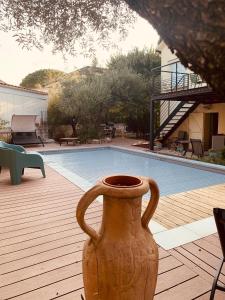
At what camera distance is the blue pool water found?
318 inches

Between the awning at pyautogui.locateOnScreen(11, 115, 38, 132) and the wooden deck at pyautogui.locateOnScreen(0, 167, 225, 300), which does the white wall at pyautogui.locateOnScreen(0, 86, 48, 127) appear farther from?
the wooden deck at pyautogui.locateOnScreen(0, 167, 225, 300)

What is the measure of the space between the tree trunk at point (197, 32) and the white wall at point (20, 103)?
15435 mm

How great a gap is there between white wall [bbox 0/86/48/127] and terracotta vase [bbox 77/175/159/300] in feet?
49.1

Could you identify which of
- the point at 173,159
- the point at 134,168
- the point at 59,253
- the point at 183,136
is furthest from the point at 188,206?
the point at 183,136

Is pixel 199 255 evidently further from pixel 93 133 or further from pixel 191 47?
pixel 93 133

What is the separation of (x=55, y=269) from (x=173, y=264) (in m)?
1.22

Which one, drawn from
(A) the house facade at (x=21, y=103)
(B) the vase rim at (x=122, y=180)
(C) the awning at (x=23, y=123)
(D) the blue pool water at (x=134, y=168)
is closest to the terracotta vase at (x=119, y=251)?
(B) the vase rim at (x=122, y=180)

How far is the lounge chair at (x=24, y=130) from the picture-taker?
13.6 metres

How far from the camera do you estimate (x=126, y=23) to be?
14.0ft

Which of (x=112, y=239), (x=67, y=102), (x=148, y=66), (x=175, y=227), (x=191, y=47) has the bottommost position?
(x=175, y=227)

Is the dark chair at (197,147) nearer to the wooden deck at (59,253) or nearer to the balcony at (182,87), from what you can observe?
the balcony at (182,87)

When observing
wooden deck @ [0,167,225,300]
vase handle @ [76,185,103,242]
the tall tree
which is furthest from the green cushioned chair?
vase handle @ [76,185,103,242]

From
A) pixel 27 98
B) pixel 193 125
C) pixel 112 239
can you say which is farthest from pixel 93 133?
pixel 112 239

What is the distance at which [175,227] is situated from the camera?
3.86 m
